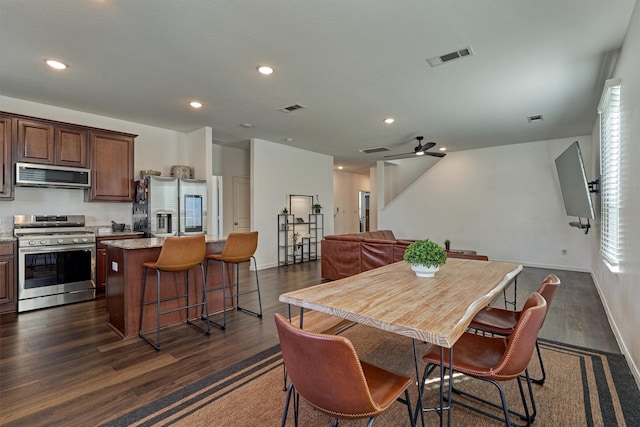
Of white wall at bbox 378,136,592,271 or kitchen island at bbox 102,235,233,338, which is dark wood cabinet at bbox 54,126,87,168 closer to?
kitchen island at bbox 102,235,233,338

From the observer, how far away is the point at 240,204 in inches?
290

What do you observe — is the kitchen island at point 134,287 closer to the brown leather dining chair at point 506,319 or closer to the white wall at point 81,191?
the white wall at point 81,191

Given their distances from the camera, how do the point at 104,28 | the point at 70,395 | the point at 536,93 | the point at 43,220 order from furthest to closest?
the point at 43,220, the point at 536,93, the point at 104,28, the point at 70,395

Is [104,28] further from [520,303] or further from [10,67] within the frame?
[520,303]

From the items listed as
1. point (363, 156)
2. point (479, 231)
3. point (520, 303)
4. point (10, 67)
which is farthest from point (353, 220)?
point (10, 67)

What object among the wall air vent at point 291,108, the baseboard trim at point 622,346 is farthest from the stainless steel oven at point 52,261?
the baseboard trim at point 622,346

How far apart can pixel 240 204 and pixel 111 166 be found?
298 centimetres

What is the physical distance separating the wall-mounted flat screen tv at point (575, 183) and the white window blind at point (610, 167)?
162 millimetres

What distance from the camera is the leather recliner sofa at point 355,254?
14.9 ft

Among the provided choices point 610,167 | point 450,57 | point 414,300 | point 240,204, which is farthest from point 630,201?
point 240,204

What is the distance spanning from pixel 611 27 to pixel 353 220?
9320mm

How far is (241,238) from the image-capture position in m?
3.45

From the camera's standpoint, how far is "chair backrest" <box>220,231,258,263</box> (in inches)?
133

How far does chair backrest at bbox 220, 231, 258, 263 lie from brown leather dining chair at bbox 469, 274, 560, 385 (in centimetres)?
236
